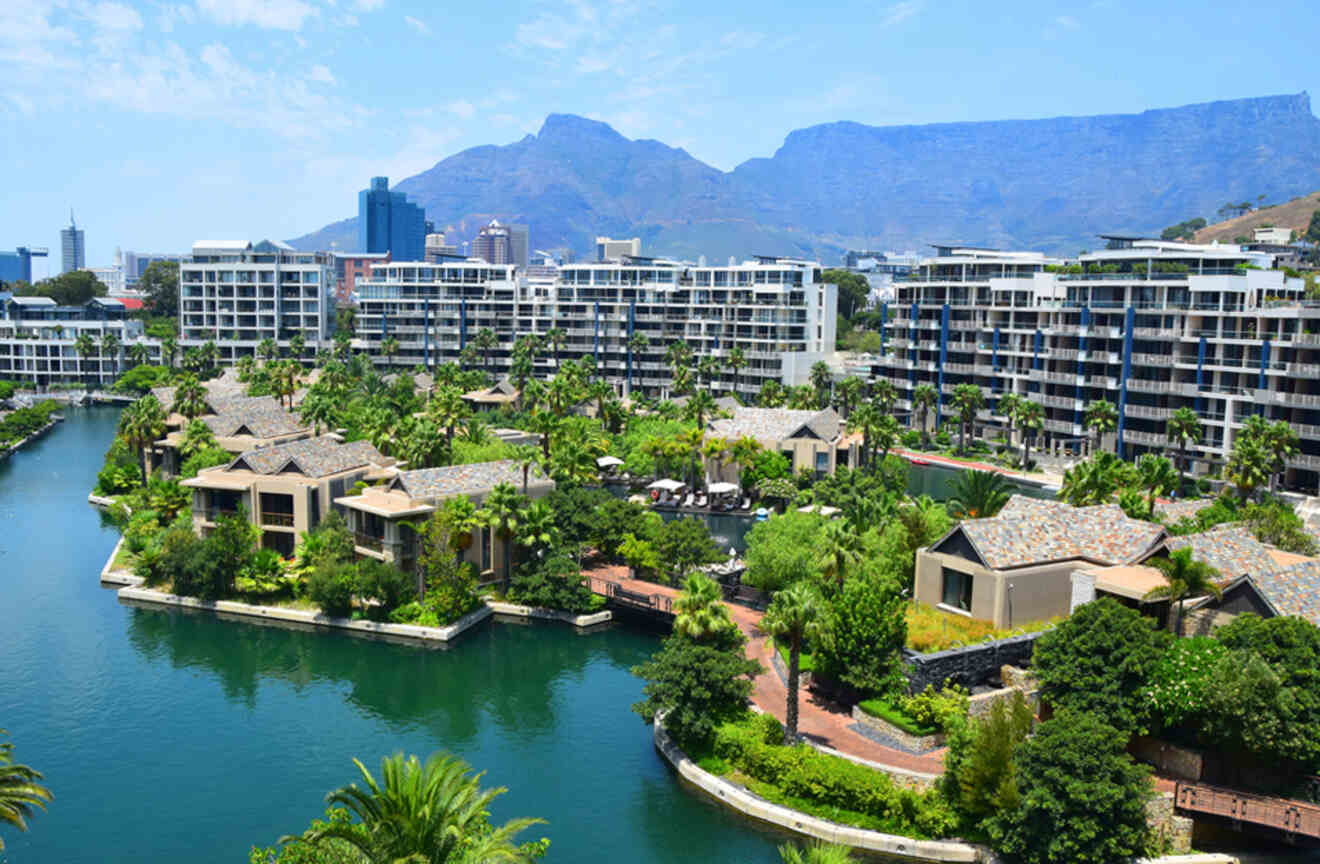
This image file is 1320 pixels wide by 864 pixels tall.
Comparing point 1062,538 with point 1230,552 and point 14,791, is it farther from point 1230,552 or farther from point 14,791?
point 14,791

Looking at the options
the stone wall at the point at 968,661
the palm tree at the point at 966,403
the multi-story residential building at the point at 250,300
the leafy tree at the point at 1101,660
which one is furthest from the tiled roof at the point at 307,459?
the multi-story residential building at the point at 250,300

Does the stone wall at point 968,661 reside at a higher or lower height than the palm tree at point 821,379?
lower

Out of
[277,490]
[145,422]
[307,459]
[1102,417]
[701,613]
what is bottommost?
[701,613]

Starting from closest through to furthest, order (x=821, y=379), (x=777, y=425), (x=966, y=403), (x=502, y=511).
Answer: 1. (x=502, y=511)
2. (x=777, y=425)
3. (x=966, y=403)
4. (x=821, y=379)

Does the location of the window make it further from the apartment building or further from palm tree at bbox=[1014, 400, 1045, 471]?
palm tree at bbox=[1014, 400, 1045, 471]

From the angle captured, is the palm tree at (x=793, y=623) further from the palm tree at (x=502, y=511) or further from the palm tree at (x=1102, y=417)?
the palm tree at (x=1102, y=417)

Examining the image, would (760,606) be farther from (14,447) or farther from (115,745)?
(14,447)

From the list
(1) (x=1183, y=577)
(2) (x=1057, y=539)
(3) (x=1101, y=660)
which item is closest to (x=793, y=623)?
(3) (x=1101, y=660)

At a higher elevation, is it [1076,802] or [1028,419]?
[1028,419]
